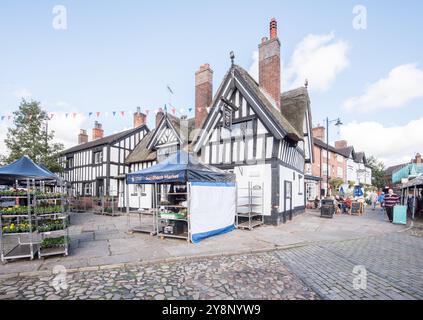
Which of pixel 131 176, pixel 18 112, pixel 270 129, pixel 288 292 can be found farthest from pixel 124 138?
pixel 288 292

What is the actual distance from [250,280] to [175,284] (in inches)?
57.3

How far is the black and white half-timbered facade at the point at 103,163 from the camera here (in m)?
19.3

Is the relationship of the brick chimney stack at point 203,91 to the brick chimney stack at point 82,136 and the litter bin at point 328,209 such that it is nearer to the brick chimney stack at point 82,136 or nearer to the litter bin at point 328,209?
the litter bin at point 328,209

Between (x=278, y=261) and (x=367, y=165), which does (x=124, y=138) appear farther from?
(x=367, y=165)

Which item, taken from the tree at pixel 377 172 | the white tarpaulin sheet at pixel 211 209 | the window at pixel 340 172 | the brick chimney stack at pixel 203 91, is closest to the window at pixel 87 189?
the brick chimney stack at pixel 203 91

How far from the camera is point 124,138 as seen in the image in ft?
68.8

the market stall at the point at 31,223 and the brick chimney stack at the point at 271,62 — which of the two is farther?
the brick chimney stack at the point at 271,62

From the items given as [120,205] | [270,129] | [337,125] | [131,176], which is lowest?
[120,205]

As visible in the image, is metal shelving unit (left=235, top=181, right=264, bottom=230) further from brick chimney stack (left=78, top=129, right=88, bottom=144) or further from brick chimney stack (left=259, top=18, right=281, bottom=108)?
brick chimney stack (left=78, top=129, right=88, bottom=144)

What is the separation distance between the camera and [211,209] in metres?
8.27

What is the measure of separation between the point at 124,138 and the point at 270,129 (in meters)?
14.9

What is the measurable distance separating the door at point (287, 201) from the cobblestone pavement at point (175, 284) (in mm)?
6609

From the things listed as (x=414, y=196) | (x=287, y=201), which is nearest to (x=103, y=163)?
(x=287, y=201)

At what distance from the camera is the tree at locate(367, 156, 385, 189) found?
4559 centimetres
